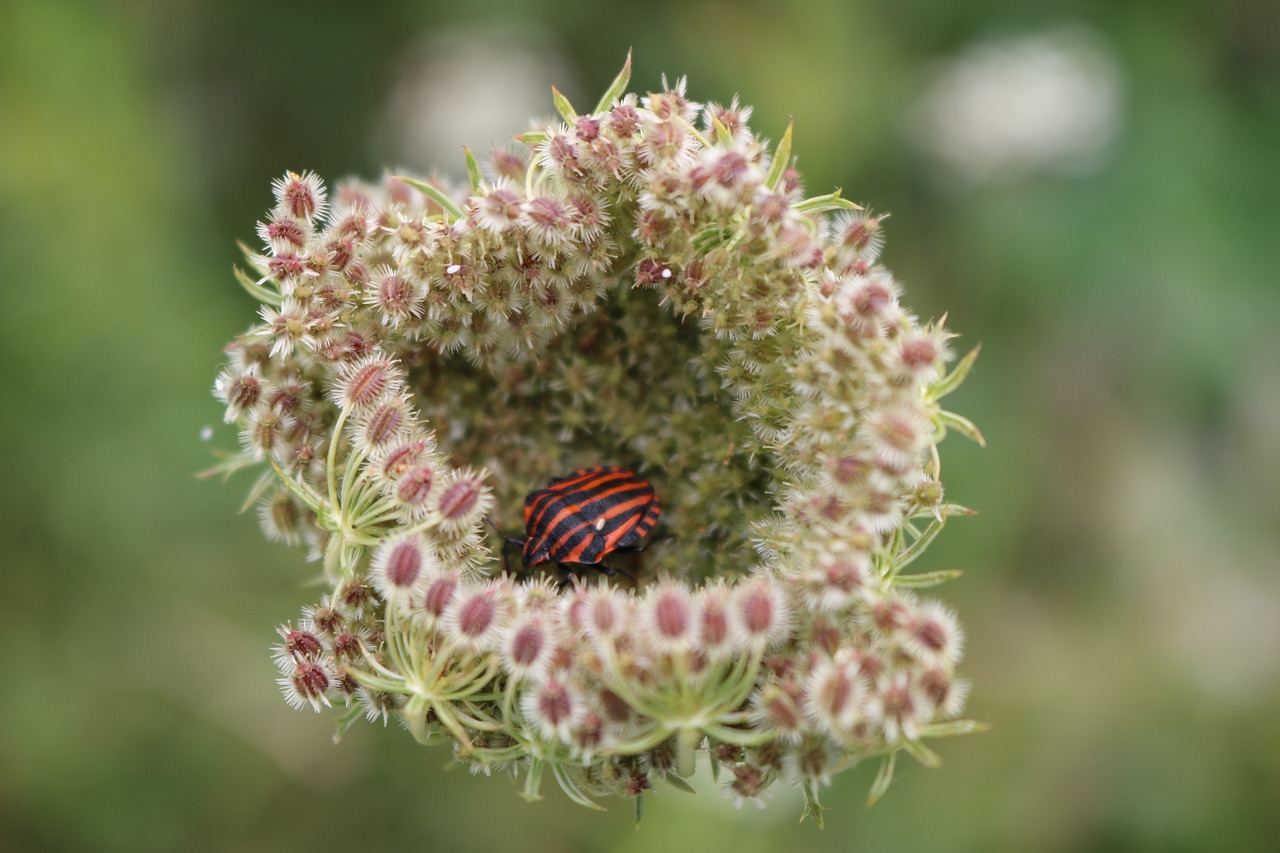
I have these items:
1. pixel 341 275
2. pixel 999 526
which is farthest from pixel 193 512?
pixel 999 526

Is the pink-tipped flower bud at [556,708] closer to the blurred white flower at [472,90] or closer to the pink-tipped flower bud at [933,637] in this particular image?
the pink-tipped flower bud at [933,637]

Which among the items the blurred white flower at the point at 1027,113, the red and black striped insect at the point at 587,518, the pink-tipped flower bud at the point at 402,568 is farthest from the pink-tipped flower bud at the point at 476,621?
the blurred white flower at the point at 1027,113

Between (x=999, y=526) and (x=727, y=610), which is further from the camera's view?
(x=999, y=526)

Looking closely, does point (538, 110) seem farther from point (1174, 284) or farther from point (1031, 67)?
point (1174, 284)

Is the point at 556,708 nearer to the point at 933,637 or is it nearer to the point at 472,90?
the point at 933,637

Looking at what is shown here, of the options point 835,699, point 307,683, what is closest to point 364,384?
point 307,683

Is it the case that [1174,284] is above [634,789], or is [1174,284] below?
above

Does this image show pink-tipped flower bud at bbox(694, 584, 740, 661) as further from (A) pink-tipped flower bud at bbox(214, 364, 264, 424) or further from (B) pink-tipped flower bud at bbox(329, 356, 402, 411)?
(A) pink-tipped flower bud at bbox(214, 364, 264, 424)

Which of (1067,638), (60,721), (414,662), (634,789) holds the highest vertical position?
(1067,638)
